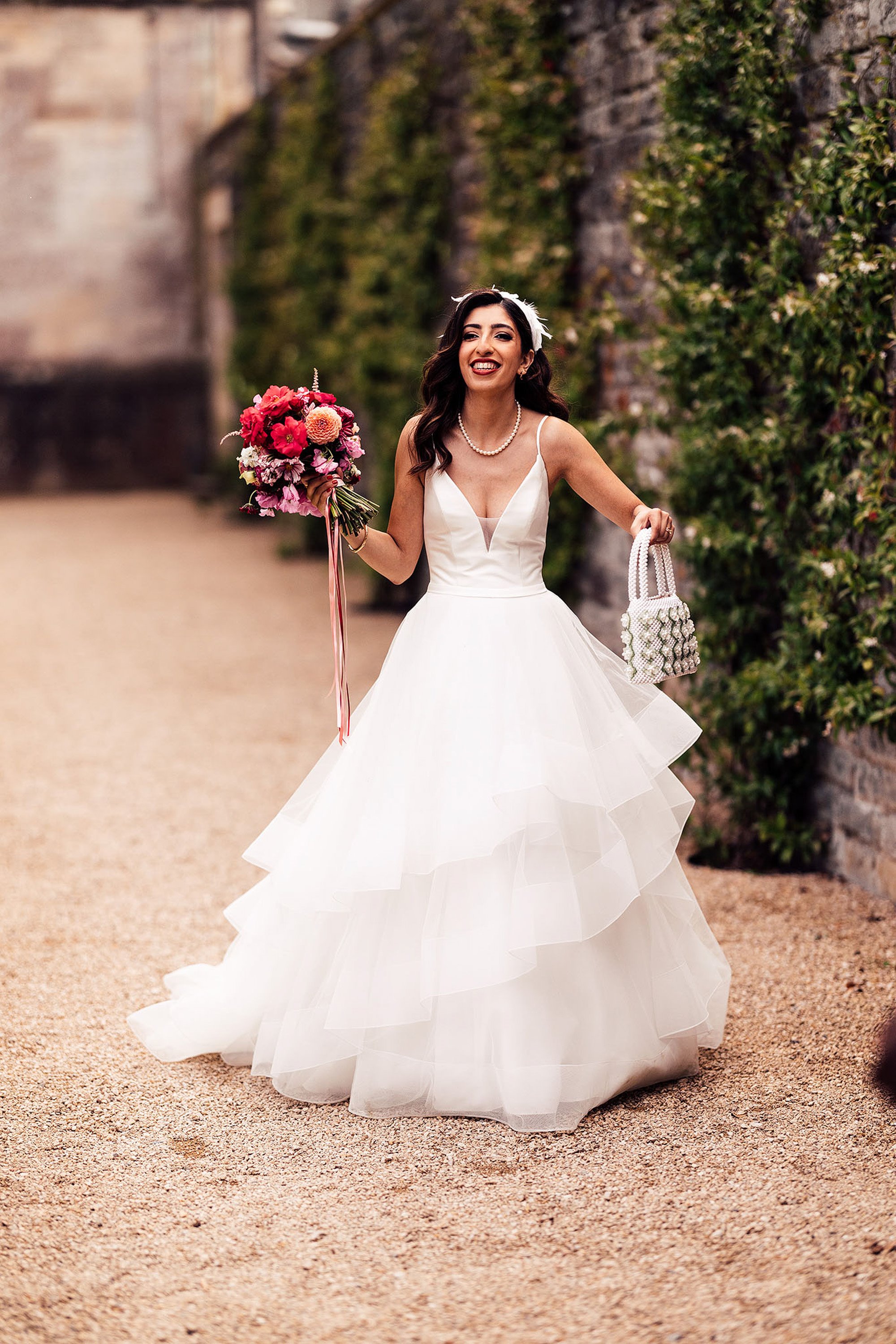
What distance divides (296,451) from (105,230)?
55.6 ft

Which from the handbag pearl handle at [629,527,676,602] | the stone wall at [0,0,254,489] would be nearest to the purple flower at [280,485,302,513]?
the handbag pearl handle at [629,527,676,602]

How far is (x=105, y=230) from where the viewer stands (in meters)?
18.6

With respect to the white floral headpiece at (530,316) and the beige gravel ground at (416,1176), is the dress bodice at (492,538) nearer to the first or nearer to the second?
the white floral headpiece at (530,316)

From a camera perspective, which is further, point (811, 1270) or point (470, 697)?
point (470, 697)

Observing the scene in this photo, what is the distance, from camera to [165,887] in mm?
4766

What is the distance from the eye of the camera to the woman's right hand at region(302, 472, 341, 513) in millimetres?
3117

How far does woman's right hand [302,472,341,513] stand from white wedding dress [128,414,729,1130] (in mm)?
260

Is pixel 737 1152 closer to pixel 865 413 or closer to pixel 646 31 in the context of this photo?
pixel 865 413

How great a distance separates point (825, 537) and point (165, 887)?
8.02 feet

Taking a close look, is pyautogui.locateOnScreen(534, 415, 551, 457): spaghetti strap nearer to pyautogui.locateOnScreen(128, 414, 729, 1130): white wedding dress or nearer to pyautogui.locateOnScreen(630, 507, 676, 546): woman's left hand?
pyautogui.locateOnScreen(128, 414, 729, 1130): white wedding dress

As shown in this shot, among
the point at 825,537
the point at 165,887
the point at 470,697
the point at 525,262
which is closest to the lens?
the point at 470,697

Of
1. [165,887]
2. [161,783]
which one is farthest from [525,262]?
[165,887]

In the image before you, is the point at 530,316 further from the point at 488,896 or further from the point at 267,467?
the point at 488,896

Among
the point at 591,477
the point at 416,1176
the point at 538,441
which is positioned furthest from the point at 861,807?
the point at 416,1176
